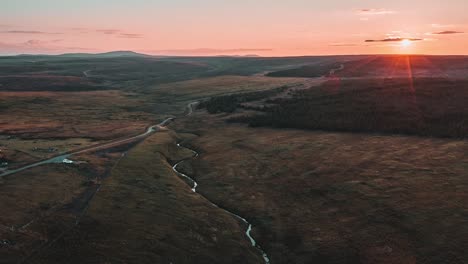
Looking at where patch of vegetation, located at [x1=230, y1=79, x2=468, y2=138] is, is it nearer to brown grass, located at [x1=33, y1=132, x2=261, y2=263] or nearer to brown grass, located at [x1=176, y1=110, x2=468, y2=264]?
brown grass, located at [x1=176, y1=110, x2=468, y2=264]

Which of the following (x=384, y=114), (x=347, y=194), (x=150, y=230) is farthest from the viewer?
(x=384, y=114)

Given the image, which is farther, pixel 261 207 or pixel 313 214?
pixel 261 207

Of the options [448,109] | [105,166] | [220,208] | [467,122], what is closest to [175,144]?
[105,166]

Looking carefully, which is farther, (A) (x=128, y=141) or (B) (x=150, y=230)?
(A) (x=128, y=141)

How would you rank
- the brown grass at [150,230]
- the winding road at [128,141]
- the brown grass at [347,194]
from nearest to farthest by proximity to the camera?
the brown grass at [150,230]
the brown grass at [347,194]
the winding road at [128,141]

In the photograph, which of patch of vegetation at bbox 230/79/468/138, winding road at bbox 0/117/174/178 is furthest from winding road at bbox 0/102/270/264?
patch of vegetation at bbox 230/79/468/138

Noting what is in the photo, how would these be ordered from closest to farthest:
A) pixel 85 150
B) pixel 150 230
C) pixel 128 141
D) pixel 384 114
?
pixel 150 230 → pixel 85 150 → pixel 128 141 → pixel 384 114

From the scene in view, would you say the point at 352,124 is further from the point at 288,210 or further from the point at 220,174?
the point at 288,210

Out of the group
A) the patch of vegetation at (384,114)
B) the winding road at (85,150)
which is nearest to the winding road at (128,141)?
the winding road at (85,150)

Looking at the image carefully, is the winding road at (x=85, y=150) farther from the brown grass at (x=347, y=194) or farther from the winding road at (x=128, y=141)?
the brown grass at (x=347, y=194)

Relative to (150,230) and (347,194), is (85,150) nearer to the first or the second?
(150,230)

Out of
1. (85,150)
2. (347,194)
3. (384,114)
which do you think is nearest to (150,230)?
(347,194)
